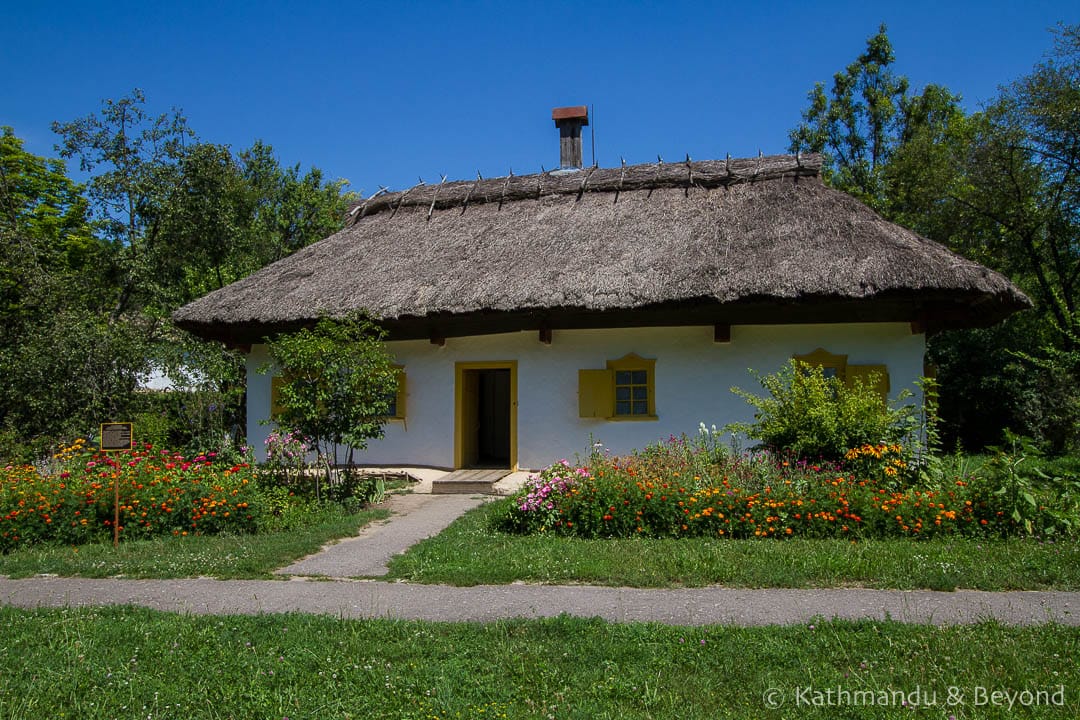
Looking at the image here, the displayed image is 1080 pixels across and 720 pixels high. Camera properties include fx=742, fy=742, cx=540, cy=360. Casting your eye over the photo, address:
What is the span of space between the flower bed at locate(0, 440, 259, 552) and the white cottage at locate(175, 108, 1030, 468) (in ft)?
13.6

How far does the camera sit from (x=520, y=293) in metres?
11.1

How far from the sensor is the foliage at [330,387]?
904cm

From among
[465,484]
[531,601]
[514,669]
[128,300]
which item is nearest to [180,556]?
[531,601]

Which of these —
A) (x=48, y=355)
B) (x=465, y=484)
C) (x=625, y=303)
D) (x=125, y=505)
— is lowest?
(x=465, y=484)

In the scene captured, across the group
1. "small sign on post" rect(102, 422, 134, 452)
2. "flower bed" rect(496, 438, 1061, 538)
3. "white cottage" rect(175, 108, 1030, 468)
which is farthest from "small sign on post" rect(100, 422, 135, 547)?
"white cottage" rect(175, 108, 1030, 468)

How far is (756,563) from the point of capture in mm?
5902

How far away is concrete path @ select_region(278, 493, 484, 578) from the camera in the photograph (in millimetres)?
6414

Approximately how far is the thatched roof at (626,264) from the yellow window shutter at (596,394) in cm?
86

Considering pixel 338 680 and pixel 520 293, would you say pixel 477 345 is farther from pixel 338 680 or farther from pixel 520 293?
pixel 338 680

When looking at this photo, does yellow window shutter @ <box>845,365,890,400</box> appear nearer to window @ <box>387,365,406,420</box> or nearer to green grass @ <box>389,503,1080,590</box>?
green grass @ <box>389,503,1080,590</box>

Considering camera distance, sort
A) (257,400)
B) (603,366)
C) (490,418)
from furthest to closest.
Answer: (490,418) < (257,400) < (603,366)

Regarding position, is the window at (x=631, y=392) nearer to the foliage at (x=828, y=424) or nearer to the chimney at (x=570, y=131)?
the foliage at (x=828, y=424)

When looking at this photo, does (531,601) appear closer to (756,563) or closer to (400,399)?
(756,563)

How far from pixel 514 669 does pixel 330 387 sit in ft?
19.3
